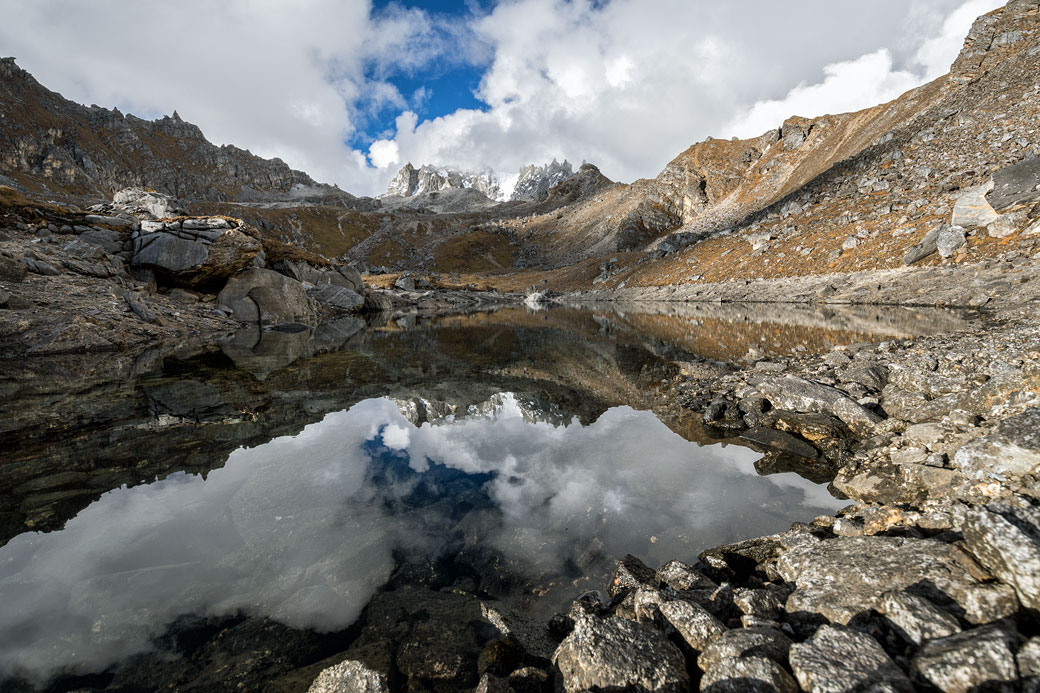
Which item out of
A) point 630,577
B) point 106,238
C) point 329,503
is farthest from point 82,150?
point 630,577

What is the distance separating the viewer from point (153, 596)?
5.49 metres

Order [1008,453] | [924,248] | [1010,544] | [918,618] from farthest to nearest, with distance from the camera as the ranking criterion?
[924,248], [1008,453], [1010,544], [918,618]

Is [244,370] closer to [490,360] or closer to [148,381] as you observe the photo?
[148,381]

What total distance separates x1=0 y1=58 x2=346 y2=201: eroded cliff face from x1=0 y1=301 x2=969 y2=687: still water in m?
161

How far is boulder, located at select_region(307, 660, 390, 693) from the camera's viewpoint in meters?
4.11

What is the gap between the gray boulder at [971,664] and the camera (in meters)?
2.73

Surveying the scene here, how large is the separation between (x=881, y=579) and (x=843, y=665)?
1.84 meters

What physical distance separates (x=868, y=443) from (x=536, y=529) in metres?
7.90

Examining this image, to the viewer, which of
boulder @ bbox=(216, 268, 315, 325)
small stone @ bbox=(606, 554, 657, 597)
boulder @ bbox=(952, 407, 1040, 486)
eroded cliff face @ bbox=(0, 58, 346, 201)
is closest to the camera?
small stone @ bbox=(606, 554, 657, 597)

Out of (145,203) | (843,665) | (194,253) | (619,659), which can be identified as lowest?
(619,659)

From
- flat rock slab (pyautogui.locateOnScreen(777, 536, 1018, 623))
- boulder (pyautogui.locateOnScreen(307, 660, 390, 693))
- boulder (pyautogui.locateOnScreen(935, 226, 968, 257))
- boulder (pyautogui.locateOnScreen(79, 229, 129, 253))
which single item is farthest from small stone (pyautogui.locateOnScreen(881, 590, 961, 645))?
boulder (pyautogui.locateOnScreen(79, 229, 129, 253))

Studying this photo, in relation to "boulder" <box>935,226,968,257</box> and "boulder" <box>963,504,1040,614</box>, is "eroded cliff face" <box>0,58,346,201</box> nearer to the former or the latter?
"boulder" <box>963,504,1040,614</box>

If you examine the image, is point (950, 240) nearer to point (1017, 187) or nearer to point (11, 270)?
point (1017, 187)

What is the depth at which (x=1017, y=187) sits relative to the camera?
105 feet
